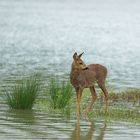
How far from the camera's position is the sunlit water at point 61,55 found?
15.0m

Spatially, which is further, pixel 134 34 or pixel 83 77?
pixel 134 34

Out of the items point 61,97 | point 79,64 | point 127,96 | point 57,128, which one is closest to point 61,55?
point 127,96

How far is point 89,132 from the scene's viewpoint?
1503 cm

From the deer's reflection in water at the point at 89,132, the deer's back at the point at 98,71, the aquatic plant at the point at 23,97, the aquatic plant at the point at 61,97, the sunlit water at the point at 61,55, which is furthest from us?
the deer's back at the point at 98,71

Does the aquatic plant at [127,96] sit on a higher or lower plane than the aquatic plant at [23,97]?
lower

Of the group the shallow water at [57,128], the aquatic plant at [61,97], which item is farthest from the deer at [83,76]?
the shallow water at [57,128]

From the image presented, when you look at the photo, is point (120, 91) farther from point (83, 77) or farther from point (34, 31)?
point (34, 31)

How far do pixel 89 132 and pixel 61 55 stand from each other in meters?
19.5

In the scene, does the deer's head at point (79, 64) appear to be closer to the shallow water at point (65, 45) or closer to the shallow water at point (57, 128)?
the shallow water at point (57, 128)

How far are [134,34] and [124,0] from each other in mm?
75977

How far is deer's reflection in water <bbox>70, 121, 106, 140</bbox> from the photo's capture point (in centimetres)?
1449

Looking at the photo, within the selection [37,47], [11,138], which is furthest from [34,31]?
[11,138]

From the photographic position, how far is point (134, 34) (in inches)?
1992

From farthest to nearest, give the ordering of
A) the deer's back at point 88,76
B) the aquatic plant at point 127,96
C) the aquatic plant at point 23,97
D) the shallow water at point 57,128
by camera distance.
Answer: the aquatic plant at point 127,96 < the aquatic plant at point 23,97 < the deer's back at point 88,76 < the shallow water at point 57,128
